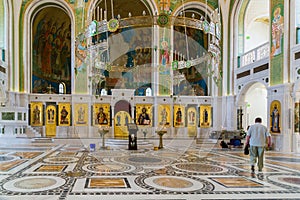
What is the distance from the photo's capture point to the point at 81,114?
19750mm

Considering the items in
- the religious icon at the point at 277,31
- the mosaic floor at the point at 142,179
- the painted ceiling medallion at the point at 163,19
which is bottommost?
the mosaic floor at the point at 142,179

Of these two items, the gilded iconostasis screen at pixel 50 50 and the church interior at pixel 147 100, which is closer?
the church interior at pixel 147 100

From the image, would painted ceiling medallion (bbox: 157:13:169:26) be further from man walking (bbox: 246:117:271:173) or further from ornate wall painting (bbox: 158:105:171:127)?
ornate wall painting (bbox: 158:105:171:127)

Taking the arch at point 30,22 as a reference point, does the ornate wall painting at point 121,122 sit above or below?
below

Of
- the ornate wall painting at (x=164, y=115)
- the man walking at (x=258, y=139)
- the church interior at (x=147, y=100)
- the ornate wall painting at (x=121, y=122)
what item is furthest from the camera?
the ornate wall painting at (x=121, y=122)

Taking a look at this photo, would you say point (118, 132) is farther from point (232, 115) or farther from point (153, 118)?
point (232, 115)

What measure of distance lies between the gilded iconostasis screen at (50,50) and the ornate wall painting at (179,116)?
918cm

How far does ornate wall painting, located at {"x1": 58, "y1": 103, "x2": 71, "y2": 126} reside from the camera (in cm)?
1989

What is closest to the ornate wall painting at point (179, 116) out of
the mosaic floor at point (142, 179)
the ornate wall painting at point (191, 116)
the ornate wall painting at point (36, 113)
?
the ornate wall painting at point (191, 116)

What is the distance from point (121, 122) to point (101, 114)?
155cm

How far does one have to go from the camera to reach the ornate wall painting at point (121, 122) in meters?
20.4

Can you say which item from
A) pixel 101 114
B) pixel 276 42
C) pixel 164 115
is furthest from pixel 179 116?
pixel 276 42

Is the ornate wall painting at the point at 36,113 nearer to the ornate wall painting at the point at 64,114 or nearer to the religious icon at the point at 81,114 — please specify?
the ornate wall painting at the point at 64,114

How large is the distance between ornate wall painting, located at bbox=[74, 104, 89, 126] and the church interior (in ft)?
0.23
